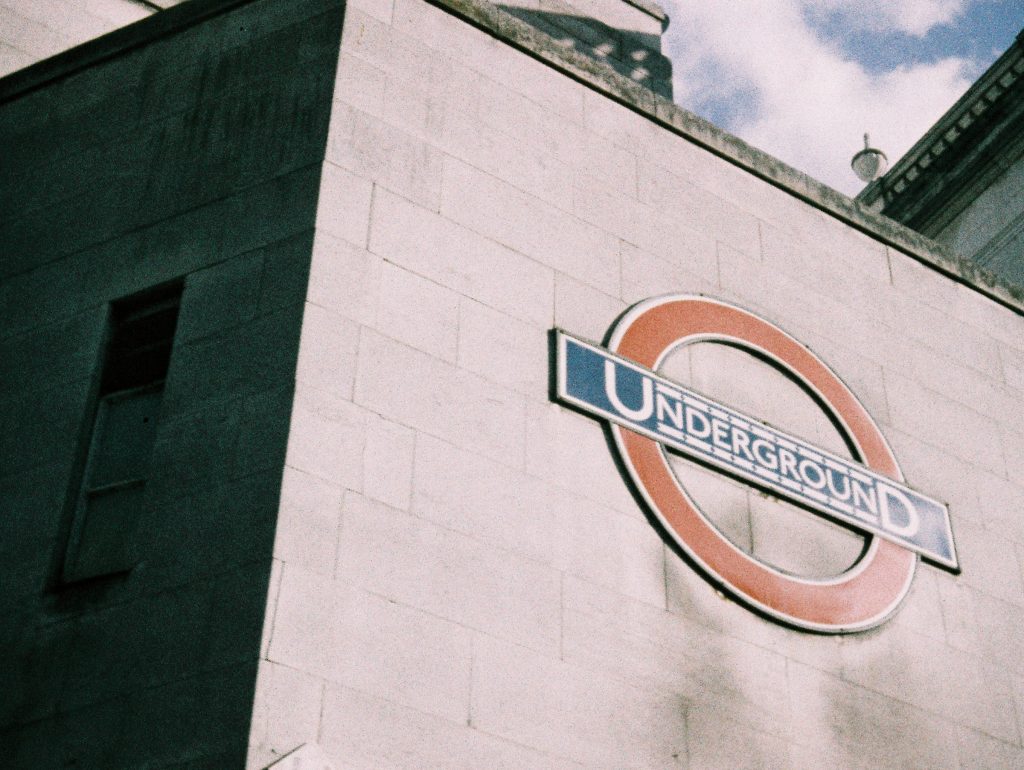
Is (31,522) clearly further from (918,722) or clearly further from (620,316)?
(918,722)

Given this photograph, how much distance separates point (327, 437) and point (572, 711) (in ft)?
7.65

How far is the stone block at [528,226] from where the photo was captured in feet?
39.0

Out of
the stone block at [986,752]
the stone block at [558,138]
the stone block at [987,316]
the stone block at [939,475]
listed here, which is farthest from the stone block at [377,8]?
the stone block at [986,752]

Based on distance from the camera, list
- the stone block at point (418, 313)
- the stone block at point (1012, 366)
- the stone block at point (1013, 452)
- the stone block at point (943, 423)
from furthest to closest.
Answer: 1. the stone block at point (1012, 366)
2. the stone block at point (1013, 452)
3. the stone block at point (943, 423)
4. the stone block at point (418, 313)

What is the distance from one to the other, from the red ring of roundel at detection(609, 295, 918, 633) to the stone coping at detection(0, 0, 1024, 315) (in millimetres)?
2022

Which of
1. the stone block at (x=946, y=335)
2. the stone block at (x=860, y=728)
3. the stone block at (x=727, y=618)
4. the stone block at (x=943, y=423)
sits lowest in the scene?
the stone block at (x=860, y=728)

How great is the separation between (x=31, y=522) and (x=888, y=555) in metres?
6.60

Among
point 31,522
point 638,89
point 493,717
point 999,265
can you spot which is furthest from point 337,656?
point 999,265

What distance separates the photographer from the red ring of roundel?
11367mm

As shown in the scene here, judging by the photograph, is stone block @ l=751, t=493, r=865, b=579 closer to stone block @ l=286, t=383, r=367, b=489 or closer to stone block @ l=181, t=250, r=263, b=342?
stone block @ l=286, t=383, r=367, b=489

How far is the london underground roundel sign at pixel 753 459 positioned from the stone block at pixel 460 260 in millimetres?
406

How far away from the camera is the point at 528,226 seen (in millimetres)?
12188

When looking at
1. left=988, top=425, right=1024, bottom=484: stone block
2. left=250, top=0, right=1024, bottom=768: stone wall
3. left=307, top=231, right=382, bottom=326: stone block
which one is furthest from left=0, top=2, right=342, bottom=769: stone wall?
left=988, top=425, right=1024, bottom=484: stone block

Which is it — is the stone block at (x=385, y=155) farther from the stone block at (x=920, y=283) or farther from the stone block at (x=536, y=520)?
the stone block at (x=920, y=283)
